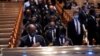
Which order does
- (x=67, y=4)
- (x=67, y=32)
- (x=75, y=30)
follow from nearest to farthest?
1. (x=75, y=30)
2. (x=67, y=32)
3. (x=67, y=4)

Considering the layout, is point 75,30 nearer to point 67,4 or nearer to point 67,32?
point 67,32

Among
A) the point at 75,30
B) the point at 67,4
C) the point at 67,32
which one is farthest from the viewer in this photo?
the point at 67,4

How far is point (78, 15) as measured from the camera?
19.7ft

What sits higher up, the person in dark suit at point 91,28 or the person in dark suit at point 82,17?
the person in dark suit at point 82,17

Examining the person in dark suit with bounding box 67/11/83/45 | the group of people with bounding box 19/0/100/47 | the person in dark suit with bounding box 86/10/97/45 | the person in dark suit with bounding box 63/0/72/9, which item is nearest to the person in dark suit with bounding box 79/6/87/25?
the group of people with bounding box 19/0/100/47

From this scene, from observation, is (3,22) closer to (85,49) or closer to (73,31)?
(73,31)

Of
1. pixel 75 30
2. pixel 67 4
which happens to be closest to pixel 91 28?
pixel 75 30

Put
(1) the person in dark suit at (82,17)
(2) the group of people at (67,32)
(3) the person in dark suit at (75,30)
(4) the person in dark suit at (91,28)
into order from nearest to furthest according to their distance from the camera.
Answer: (2) the group of people at (67,32) < (3) the person in dark suit at (75,30) < (1) the person in dark suit at (82,17) < (4) the person in dark suit at (91,28)

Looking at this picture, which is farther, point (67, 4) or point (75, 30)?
point (67, 4)

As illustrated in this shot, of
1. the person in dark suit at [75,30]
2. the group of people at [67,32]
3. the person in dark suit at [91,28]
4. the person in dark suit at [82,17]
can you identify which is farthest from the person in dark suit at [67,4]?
the person in dark suit at [75,30]

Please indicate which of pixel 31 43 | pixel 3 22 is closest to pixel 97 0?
pixel 3 22

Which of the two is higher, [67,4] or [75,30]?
[67,4]

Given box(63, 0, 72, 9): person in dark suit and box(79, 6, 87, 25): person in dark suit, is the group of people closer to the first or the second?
box(79, 6, 87, 25): person in dark suit

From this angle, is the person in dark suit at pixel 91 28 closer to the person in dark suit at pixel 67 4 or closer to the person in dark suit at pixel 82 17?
the person in dark suit at pixel 82 17
